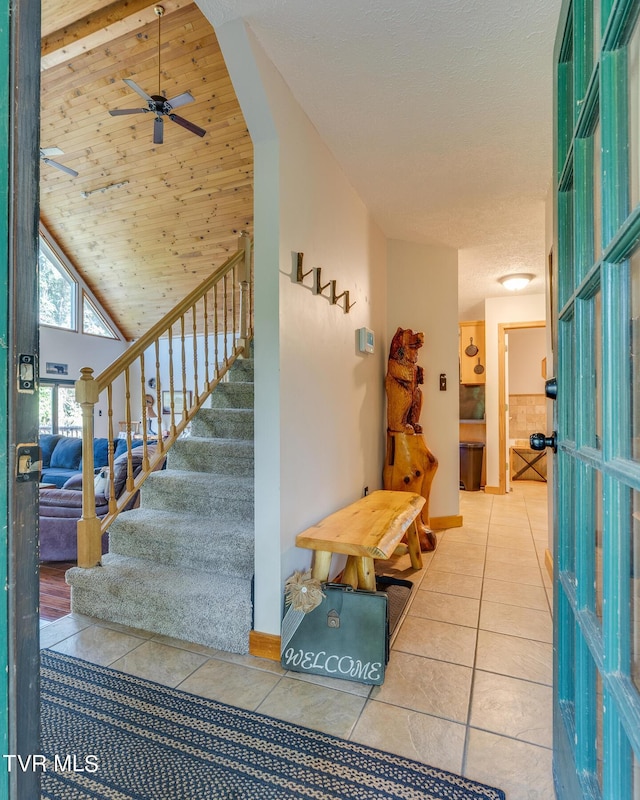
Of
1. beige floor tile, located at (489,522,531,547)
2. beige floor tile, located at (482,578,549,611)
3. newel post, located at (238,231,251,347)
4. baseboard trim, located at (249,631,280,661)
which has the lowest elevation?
beige floor tile, located at (489,522,531,547)

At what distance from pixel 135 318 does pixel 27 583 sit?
27.3ft

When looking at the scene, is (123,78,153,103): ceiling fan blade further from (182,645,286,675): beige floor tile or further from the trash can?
the trash can

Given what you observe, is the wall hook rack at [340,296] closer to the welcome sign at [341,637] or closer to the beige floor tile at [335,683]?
the welcome sign at [341,637]

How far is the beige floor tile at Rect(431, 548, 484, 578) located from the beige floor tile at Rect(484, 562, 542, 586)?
0.22ft

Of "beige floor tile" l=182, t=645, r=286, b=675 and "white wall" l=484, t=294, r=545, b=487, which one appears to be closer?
"beige floor tile" l=182, t=645, r=286, b=675

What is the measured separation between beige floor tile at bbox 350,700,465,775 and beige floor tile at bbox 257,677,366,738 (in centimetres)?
5

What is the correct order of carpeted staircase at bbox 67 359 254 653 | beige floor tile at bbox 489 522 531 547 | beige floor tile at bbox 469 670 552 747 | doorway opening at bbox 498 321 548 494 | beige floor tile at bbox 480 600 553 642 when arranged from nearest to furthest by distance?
1. beige floor tile at bbox 469 670 552 747
2. carpeted staircase at bbox 67 359 254 653
3. beige floor tile at bbox 480 600 553 642
4. beige floor tile at bbox 489 522 531 547
5. doorway opening at bbox 498 321 548 494

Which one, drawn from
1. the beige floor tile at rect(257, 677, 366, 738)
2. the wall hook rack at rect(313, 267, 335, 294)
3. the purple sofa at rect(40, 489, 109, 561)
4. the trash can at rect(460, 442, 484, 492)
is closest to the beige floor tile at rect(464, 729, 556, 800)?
the beige floor tile at rect(257, 677, 366, 738)

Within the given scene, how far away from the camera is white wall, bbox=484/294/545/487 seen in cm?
547

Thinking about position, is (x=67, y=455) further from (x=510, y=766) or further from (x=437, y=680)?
(x=510, y=766)

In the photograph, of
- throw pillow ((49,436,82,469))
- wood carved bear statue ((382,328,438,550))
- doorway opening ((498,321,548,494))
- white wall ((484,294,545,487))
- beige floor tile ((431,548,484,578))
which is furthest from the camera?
doorway opening ((498,321,548,494))

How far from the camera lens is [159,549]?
8.03 ft

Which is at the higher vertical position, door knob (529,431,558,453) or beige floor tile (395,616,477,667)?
door knob (529,431,558,453)

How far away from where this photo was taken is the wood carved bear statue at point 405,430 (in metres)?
3.45
